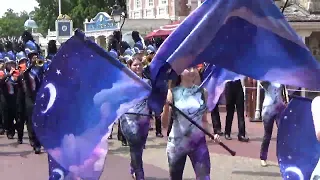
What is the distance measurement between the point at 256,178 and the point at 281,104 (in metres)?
1.18

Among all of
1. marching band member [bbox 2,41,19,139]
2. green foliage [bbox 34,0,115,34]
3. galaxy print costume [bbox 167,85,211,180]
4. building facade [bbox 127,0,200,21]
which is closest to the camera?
galaxy print costume [bbox 167,85,211,180]

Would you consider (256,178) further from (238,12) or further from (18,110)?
(18,110)

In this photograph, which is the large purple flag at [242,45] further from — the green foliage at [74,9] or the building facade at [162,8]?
the green foliage at [74,9]

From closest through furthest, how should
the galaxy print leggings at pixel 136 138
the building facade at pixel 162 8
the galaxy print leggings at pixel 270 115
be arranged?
1. the galaxy print leggings at pixel 136 138
2. the galaxy print leggings at pixel 270 115
3. the building facade at pixel 162 8

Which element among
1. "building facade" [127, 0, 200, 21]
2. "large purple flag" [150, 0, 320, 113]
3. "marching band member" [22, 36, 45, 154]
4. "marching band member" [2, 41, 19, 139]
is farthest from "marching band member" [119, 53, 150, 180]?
"building facade" [127, 0, 200, 21]

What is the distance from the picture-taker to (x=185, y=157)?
5.36 metres

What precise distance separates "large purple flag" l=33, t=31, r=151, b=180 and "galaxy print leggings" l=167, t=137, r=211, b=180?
2.21 feet

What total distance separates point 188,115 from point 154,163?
4004mm

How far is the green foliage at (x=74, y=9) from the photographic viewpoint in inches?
2041

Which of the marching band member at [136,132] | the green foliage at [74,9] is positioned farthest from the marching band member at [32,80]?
the green foliage at [74,9]

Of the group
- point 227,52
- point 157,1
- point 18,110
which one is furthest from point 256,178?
point 157,1

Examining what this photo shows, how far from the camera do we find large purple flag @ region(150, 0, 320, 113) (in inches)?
187

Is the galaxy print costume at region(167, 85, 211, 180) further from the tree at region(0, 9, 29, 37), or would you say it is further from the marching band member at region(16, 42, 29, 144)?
the tree at region(0, 9, 29, 37)

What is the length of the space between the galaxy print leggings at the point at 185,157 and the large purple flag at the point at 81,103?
2.21ft
